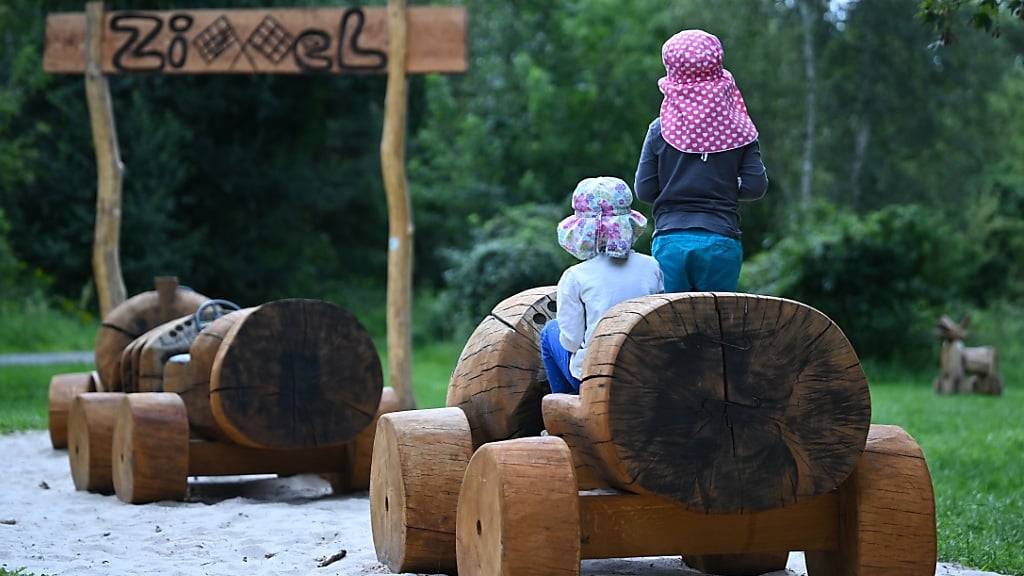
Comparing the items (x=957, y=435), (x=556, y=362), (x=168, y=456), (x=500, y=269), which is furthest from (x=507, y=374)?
(x=500, y=269)

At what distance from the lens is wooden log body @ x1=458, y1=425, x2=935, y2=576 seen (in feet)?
12.5

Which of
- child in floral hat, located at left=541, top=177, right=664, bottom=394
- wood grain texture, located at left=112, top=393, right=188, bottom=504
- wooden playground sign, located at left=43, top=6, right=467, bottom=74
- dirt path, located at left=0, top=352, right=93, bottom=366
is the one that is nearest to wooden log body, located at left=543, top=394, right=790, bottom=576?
child in floral hat, located at left=541, top=177, right=664, bottom=394

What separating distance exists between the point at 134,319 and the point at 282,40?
3.21 m

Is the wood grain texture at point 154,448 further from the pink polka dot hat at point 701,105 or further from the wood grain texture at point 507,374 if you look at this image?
the pink polka dot hat at point 701,105

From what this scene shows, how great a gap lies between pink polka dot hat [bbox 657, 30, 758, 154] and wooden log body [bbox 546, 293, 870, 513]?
3.34 feet

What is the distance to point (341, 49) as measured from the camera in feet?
36.4

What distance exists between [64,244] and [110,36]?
10854 millimetres

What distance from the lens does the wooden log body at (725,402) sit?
371 centimetres

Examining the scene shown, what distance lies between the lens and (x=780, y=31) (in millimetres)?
26062

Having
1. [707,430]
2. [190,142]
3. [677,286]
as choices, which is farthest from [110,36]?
[190,142]

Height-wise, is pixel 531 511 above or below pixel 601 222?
below

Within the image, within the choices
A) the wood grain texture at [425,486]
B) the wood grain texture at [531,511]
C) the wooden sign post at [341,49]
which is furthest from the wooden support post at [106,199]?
the wood grain texture at [531,511]

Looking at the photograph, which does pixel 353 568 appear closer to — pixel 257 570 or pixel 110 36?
pixel 257 570

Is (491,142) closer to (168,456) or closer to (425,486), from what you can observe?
(168,456)
